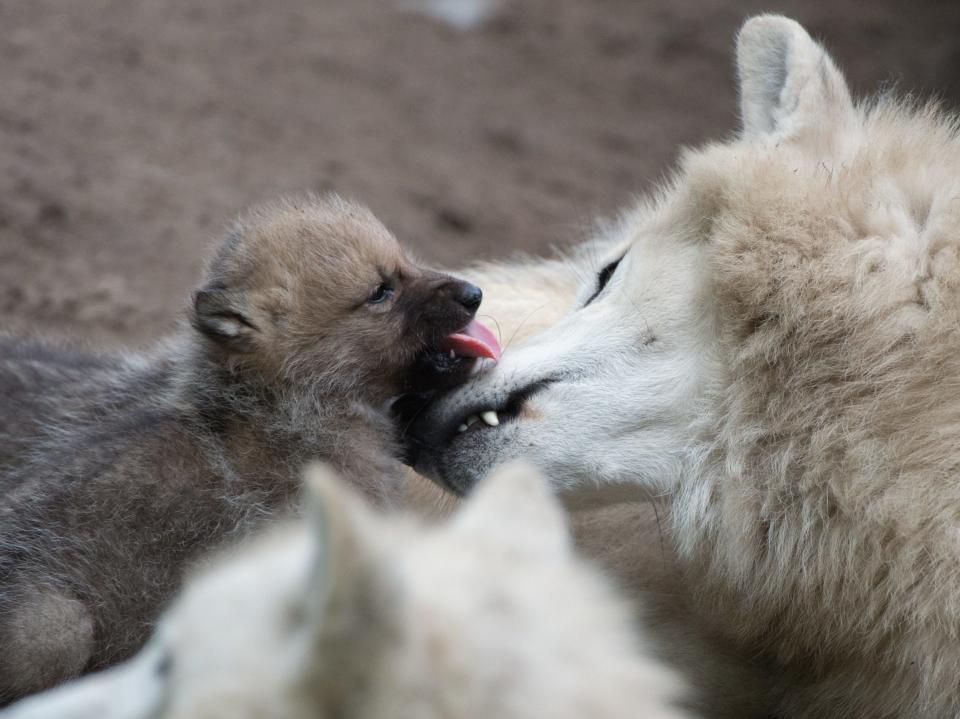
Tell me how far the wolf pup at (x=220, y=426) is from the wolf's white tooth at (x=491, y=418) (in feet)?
0.56

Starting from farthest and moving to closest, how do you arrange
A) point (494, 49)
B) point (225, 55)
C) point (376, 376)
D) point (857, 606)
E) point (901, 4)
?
point (901, 4), point (494, 49), point (225, 55), point (376, 376), point (857, 606)

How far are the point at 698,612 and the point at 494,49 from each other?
6.19 m

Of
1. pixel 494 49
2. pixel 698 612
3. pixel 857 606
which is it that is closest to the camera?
pixel 857 606

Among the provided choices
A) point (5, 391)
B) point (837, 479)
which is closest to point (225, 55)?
point (5, 391)

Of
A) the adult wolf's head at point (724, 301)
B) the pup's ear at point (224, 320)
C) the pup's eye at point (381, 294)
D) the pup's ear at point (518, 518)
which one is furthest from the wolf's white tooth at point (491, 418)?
the pup's ear at point (518, 518)

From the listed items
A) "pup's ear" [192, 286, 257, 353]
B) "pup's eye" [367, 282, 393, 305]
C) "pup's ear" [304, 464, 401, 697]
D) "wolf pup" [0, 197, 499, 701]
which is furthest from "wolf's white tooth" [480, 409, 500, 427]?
"pup's ear" [304, 464, 401, 697]

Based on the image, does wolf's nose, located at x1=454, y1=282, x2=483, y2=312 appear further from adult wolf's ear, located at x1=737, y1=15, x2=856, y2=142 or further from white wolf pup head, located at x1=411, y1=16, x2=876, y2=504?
adult wolf's ear, located at x1=737, y1=15, x2=856, y2=142

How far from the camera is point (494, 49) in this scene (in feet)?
27.0

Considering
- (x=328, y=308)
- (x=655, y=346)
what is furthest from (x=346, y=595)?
(x=328, y=308)

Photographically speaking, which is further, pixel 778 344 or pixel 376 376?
pixel 376 376

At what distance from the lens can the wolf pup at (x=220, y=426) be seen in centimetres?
257

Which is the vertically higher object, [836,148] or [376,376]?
[836,148]

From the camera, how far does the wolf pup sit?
8.43 ft

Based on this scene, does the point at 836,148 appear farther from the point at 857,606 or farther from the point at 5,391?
the point at 5,391
